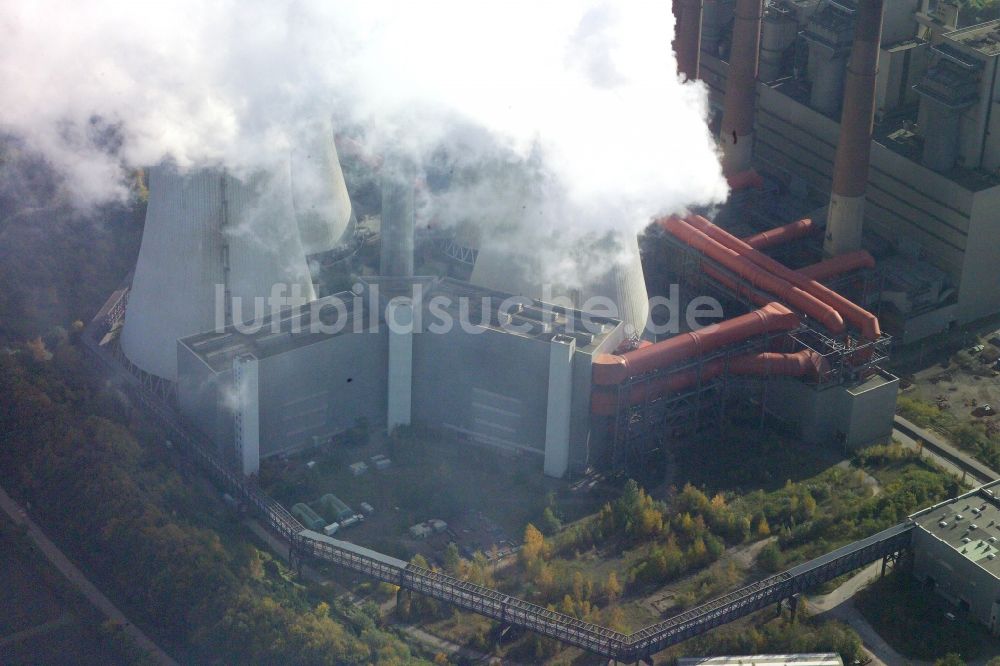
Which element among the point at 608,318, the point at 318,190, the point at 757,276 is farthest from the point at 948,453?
the point at 318,190

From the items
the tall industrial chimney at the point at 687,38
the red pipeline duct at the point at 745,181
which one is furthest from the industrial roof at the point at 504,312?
the tall industrial chimney at the point at 687,38

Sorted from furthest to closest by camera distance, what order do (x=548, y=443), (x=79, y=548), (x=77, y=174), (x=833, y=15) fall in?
(x=833, y=15) < (x=77, y=174) < (x=548, y=443) < (x=79, y=548)

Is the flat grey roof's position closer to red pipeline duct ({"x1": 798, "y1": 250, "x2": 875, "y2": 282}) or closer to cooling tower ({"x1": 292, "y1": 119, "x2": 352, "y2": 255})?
red pipeline duct ({"x1": 798, "y1": 250, "x2": 875, "y2": 282})

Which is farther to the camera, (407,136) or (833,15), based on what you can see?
(833,15)

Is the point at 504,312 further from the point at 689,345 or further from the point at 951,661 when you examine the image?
the point at 951,661

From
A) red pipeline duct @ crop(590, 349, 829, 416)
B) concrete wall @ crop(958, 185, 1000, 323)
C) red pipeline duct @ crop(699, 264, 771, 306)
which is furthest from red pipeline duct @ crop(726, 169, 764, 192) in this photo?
red pipeline duct @ crop(590, 349, 829, 416)

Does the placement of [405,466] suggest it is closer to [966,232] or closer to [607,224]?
[607,224]

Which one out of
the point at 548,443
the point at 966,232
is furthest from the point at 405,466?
the point at 966,232

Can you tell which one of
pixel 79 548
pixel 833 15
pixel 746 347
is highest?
pixel 833 15
